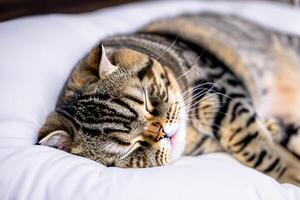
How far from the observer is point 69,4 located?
8.04 ft

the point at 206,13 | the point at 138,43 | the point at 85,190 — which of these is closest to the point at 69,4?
the point at 206,13

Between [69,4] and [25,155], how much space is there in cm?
136

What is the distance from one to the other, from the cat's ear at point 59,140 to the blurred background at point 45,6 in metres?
1.04

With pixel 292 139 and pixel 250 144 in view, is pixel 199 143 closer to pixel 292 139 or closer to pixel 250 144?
pixel 250 144

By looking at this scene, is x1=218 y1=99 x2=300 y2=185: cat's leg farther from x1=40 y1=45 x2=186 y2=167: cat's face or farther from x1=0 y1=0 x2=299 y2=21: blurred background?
x1=0 y1=0 x2=299 y2=21: blurred background

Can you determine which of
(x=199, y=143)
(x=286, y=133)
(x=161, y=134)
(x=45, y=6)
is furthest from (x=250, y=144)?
(x=45, y=6)

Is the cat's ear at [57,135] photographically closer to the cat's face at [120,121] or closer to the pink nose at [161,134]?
the cat's face at [120,121]

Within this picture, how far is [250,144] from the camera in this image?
5.02ft

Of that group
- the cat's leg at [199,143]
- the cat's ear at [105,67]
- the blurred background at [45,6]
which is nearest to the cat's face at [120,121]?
the cat's ear at [105,67]

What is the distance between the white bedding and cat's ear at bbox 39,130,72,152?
31 millimetres

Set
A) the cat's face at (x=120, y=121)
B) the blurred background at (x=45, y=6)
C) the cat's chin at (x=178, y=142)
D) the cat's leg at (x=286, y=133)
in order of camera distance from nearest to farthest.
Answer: the cat's face at (x=120, y=121), the cat's chin at (x=178, y=142), the cat's leg at (x=286, y=133), the blurred background at (x=45, y=6)

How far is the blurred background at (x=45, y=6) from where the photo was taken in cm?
219

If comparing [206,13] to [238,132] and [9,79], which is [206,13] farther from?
[9,79]

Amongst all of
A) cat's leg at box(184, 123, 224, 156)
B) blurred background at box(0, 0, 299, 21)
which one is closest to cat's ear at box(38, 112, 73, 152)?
cat's leg at box(184, 123, 224, 156)
